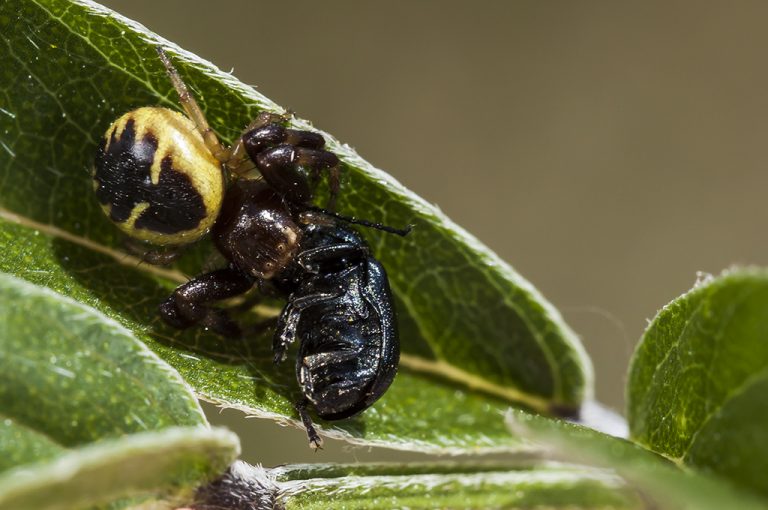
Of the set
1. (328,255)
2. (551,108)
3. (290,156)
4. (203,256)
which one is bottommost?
(203,256)

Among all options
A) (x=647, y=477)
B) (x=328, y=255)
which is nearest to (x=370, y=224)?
(x=328, y=255)

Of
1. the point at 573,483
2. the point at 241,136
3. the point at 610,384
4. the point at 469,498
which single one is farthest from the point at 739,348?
the point at 610,384

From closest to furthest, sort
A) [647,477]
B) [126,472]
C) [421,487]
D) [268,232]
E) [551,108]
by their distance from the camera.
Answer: [647,477], [126,472], [421,487], [268,232], [551,108]

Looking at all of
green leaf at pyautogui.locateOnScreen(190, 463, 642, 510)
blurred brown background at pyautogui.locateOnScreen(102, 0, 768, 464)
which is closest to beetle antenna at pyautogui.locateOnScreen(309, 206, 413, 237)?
green leaf at pyautogui.locateOnScreen(190, 463, 642, 510)

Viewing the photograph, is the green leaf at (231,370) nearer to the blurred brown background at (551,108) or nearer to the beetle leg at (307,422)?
the beetle leg at (307,422)

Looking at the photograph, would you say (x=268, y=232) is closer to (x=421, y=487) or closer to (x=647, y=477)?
(x=421, y=487)

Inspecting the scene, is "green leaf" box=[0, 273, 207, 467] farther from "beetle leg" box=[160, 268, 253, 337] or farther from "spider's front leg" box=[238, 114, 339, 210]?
"spider's front leg" box=[238, 114, 339, 210]

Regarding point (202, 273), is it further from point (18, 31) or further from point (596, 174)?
point (596, 174)
